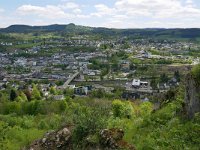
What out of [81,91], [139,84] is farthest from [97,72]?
[81,91]

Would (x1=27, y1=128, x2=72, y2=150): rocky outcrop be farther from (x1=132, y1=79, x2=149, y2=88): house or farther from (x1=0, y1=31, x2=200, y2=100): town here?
(x1=132, y1=79, x2=149, y2=88): house

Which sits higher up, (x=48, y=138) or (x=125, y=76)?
(x=48, y=138)

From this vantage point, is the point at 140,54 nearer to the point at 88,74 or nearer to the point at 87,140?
the point at 88,74

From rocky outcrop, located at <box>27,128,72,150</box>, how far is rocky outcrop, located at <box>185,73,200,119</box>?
570cm

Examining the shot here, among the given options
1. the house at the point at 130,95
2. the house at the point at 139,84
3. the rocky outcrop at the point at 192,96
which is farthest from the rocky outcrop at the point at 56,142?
the house at the point at 139,84

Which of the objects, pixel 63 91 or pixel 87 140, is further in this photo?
pixel 63 91

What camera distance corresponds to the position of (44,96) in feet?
302

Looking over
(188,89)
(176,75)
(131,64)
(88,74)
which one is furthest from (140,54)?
(188,89)

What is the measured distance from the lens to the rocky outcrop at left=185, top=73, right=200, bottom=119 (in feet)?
56.4

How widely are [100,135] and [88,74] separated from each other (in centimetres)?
12516

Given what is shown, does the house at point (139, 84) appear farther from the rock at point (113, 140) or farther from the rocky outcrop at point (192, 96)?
the rock at point (113, 140)

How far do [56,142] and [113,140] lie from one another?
283 cm

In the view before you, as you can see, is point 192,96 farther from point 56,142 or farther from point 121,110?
point 121,110

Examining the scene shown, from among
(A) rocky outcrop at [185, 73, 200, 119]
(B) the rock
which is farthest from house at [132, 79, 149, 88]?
(B) the rock
